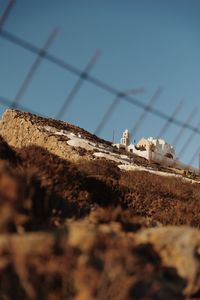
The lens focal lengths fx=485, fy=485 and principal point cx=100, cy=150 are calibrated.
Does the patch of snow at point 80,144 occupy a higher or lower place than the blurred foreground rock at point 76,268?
lower

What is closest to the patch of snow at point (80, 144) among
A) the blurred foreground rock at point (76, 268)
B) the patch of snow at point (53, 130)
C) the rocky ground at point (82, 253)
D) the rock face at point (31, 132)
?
the rock face at point (31, 132)

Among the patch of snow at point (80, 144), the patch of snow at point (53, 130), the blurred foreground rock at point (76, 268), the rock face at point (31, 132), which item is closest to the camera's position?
the blurred foreground rock at point (76, 268)

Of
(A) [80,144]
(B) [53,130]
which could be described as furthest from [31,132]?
(A) [80,144]

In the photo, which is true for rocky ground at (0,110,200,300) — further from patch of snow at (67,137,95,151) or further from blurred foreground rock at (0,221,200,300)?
patch of snow at (67,137,95,151)

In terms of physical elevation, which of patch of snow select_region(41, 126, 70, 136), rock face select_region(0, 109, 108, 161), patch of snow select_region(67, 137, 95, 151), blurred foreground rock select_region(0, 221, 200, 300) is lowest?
rock face select_region(0, 109, 108, 161)

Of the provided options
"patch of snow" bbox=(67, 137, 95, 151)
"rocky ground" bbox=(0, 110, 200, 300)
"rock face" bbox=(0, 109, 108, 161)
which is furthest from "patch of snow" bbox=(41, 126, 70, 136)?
"rocky ground" bbox=(0, 110, 200, 300)

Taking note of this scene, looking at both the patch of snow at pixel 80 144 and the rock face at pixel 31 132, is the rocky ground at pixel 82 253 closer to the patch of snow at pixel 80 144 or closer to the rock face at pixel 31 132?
the rock face at pixel 31 132

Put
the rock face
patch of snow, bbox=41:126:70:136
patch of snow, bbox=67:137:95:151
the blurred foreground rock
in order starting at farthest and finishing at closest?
patch of snow, bbox=41:126:70:136 → the rock face → patch of snow, bbox=67:137:95:151 → the blurred foreground rock

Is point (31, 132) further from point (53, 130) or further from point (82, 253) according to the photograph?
point (82, 253)

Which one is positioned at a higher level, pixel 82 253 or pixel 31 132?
pixel 82 253

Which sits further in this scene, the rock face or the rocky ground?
the rock face

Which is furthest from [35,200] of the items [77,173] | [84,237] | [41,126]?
[41,126]

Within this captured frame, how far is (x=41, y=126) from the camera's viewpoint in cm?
5284

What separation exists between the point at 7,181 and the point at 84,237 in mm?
1070
